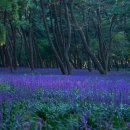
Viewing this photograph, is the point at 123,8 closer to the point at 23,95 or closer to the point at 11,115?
the point at 23,95

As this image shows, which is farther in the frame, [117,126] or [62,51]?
[62,51]

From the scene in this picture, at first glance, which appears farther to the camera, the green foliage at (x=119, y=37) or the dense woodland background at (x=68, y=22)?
the green foliage at (x=119, y=37)

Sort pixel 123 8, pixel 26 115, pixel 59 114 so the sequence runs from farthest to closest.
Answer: pixel 123 8, pixel 59 114, pixel 26 115

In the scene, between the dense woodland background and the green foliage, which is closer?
the dense woodland background

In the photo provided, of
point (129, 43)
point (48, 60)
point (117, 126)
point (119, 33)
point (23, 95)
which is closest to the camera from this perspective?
point (117, 126)

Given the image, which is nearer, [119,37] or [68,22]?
[68,22]

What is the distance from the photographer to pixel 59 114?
308 inches

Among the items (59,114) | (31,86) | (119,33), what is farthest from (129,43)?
(59,114)

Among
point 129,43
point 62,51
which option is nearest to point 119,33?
point 129,43

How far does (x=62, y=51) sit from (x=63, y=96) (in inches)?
911

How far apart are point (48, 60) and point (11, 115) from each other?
59107mm

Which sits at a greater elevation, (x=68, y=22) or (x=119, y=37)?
(x=68, y=22)

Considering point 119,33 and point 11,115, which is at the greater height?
point 119,33

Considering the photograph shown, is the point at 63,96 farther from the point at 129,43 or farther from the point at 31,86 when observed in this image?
the point at 129,43
